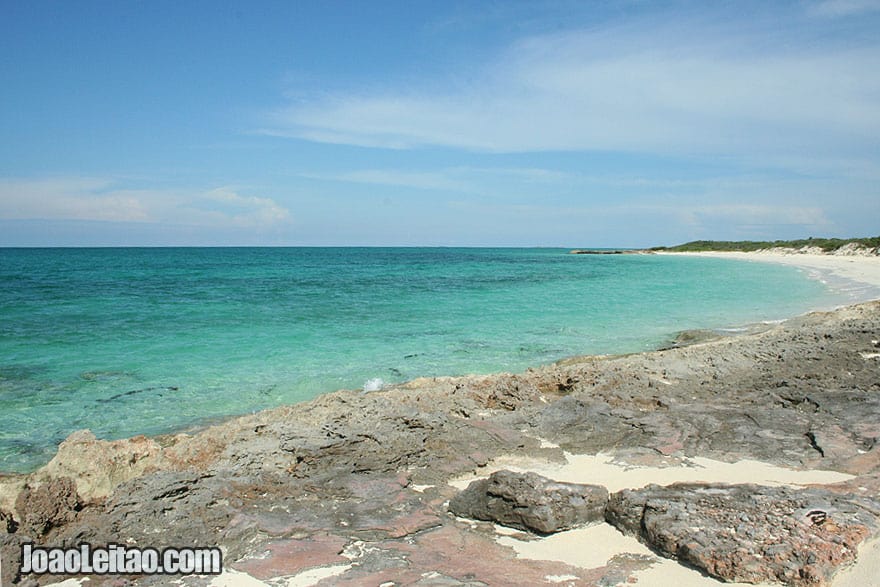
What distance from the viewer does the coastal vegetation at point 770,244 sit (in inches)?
2336

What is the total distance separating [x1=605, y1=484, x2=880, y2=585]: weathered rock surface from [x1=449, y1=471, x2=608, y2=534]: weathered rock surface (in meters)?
0.15

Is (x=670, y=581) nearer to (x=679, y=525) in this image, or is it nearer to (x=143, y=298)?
(x=679, y=525)

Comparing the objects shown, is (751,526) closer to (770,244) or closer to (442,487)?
(442,487)

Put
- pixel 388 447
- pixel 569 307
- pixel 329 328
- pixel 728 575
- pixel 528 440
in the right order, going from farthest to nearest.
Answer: pixel 569 307, pixel 329 328, pixel 528 440, pixel 388 447, pixel 728 575

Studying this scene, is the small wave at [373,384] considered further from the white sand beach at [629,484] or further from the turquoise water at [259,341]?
the white sand beach at [629,484]

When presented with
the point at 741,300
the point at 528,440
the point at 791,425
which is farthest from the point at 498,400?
the point at 741,300

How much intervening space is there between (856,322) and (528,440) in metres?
8.65

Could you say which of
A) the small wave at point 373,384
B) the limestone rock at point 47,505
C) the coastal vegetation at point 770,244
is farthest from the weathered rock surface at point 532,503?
the coastal vegetation at point 770,244

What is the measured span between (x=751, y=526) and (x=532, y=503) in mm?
1192

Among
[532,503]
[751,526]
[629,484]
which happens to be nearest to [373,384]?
[629,484]

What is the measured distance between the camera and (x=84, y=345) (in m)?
12.2

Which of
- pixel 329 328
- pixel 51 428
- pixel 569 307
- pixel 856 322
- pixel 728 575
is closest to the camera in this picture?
pixel 728 575

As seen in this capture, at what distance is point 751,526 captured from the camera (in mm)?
2996

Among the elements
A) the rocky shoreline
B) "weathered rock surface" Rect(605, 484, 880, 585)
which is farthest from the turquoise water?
"weathered rock surface" Rect(605, 484, 880, 585)
